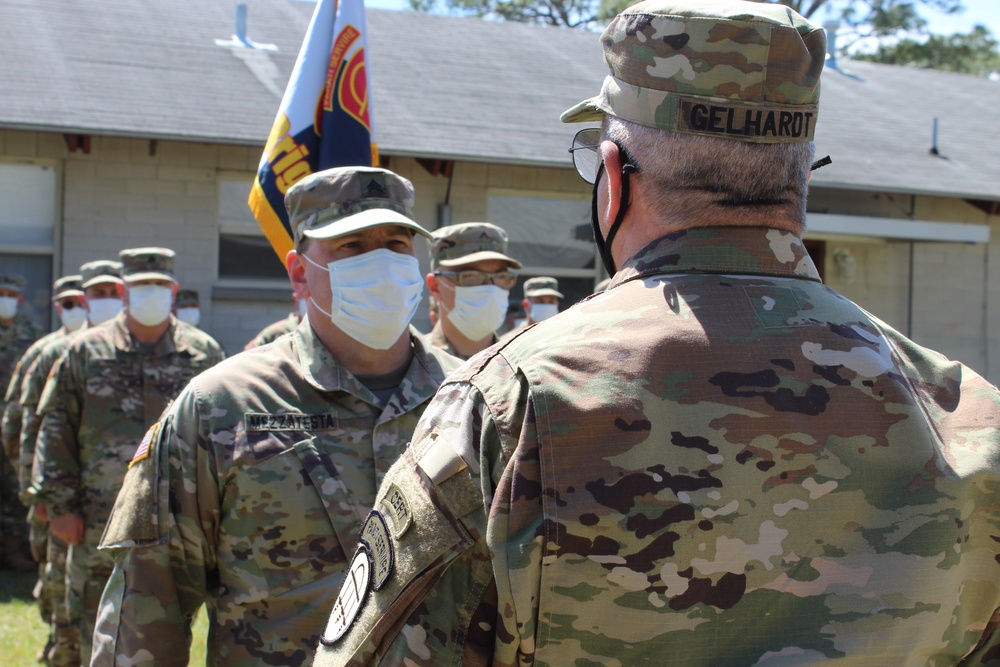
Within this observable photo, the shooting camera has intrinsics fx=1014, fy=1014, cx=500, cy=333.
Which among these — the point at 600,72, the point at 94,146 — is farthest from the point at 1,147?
the point at 600,72

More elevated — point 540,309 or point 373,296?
point 373,296

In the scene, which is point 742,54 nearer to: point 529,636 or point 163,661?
point 529,636

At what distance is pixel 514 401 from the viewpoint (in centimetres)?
145

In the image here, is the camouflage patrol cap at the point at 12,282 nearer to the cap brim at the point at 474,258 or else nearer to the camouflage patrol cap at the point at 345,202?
the cap brim at the point at 474,258

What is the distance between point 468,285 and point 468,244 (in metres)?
0.26

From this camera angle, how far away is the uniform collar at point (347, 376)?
2941 mm

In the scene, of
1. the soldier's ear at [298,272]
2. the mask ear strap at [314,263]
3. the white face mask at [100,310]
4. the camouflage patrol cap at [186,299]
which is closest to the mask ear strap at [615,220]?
the mask ear strap at [314,263]

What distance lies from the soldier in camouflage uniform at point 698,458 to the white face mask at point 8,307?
8698 mm

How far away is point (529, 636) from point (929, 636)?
61cm

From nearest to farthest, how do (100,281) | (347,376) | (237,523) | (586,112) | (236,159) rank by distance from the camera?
1. (586,112)
2. (237,523)
3. (347,376)
4. (100,281)
5. (236,159)

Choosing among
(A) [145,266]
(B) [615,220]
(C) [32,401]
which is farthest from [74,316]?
(B) [615,220]

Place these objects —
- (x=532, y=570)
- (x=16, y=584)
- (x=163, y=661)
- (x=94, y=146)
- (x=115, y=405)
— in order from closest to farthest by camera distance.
→ (x=532, y=570)
(x=163, y=661)
(x=115, y=405)
(x=16, y=584)
(x=94, y=146)

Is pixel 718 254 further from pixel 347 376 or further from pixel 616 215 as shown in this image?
pixel 347 376

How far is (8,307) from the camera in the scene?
9.24 m
